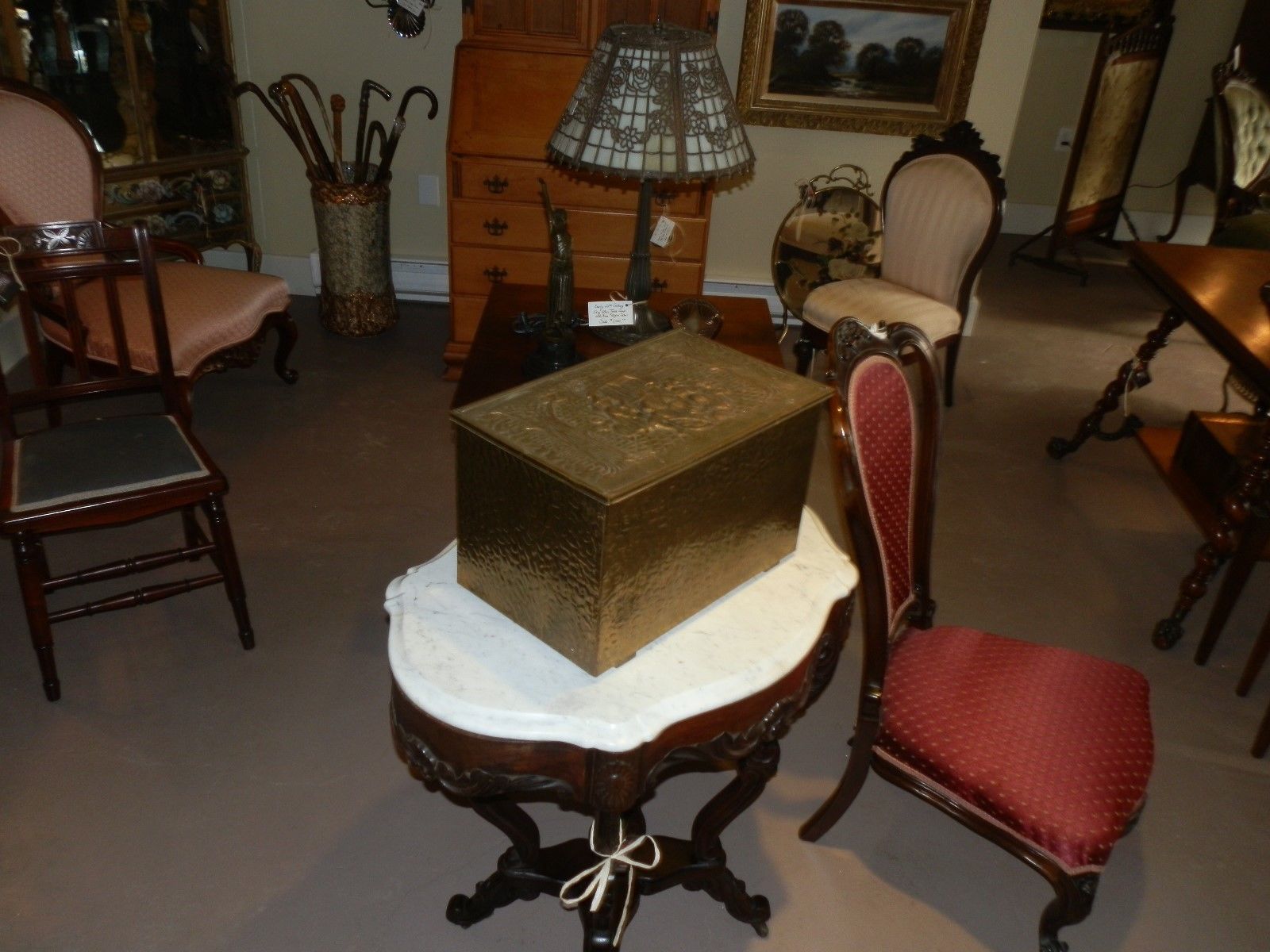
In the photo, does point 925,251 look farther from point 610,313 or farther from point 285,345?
point 285,345

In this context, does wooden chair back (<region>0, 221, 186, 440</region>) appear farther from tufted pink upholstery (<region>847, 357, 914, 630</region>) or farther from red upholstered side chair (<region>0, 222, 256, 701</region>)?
tufted pink upholstery (<region>847, 357, 914, 630</region>)

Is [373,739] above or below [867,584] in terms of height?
below

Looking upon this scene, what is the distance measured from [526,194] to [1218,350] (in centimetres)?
232

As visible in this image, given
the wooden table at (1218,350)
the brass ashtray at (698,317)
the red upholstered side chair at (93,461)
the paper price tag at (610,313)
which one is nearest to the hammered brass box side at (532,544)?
the red upholstered side chair at (93,461)

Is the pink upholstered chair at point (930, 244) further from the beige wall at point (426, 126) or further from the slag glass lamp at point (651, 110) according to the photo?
the slag glass lamp at point (651, 110)

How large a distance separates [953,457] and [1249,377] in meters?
1.21

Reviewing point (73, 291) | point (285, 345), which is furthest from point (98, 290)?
point (73, 291)

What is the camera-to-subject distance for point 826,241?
13.1 ft

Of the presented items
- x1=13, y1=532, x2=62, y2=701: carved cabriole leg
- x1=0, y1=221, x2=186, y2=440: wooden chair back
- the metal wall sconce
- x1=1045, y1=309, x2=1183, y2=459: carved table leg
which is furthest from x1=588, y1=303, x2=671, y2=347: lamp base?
the metal wall sconce

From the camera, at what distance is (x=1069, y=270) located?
5328mm

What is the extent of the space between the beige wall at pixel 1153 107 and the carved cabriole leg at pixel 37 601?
5.26 metres

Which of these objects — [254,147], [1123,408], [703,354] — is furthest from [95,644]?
[1123,408]

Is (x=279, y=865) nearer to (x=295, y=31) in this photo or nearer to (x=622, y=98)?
(x=622, y=98)

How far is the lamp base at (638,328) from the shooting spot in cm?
267
